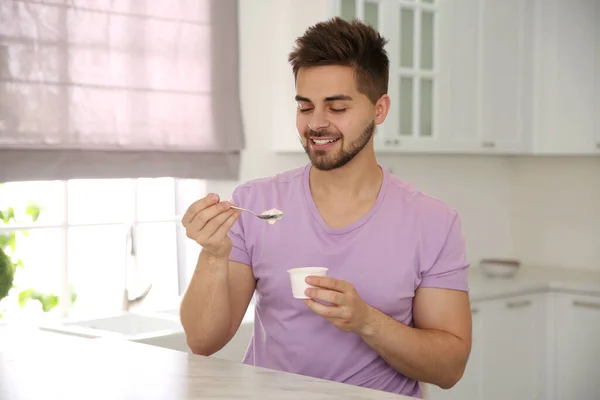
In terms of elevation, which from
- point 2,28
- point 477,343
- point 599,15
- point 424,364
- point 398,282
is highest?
point 599,15

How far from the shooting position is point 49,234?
3.47 meters

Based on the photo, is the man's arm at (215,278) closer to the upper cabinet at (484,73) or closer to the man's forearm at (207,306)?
the man's forearm at (207,306)

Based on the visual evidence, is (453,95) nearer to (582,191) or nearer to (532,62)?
(532,62)

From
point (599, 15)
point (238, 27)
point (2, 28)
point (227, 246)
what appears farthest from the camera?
point (599, 15)

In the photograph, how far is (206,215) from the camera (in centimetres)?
196

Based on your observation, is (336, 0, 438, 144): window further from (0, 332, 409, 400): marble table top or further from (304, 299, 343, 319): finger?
(0, 332, 409, 400): marble table top

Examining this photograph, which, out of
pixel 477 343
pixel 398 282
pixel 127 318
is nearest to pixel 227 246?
pixel 398 282

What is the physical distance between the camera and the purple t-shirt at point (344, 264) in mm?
2162

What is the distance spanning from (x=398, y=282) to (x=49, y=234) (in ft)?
5.74

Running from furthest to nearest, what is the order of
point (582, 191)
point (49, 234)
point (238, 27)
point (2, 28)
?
point (582, 191)
point (238, 27)
point (49, 234)
point (2, 28)

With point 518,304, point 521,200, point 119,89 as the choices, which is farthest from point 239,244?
point 521,200

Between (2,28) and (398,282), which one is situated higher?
(2,28)

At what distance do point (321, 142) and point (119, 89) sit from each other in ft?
4.45

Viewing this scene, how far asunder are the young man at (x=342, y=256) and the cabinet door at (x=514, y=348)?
2.07 m
